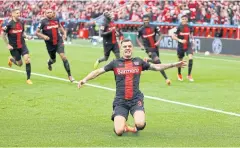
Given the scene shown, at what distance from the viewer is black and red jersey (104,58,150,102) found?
12000mm

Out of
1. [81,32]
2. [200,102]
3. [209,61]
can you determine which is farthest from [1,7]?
[200,102]

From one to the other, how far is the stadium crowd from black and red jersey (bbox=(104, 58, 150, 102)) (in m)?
20.3

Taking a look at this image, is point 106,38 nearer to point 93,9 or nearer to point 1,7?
point 93,9

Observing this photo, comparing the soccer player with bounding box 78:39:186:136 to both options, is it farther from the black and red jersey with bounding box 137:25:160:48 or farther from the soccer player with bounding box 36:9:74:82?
the black and red jersey with bounding box 137:25:160:48

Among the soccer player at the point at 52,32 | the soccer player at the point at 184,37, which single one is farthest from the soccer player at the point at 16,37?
the soccer player at the point at 184,37

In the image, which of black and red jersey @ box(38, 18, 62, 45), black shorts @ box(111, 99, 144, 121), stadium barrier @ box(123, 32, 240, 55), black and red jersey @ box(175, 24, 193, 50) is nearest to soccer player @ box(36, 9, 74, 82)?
black and red jersey @ box(38, 18, 62, 45)

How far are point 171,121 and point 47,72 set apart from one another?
1110 cm

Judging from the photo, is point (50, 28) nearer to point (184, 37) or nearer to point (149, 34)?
point (149, 34)

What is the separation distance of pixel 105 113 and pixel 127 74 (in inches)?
95.4

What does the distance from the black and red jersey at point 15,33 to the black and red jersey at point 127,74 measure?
28.0 ft

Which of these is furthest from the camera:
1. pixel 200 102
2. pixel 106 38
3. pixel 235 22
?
pixel 235 22

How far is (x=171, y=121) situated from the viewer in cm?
1321

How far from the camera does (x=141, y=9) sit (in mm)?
43500

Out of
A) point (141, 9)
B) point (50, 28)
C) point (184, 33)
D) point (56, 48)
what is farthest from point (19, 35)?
point (141, 9)
